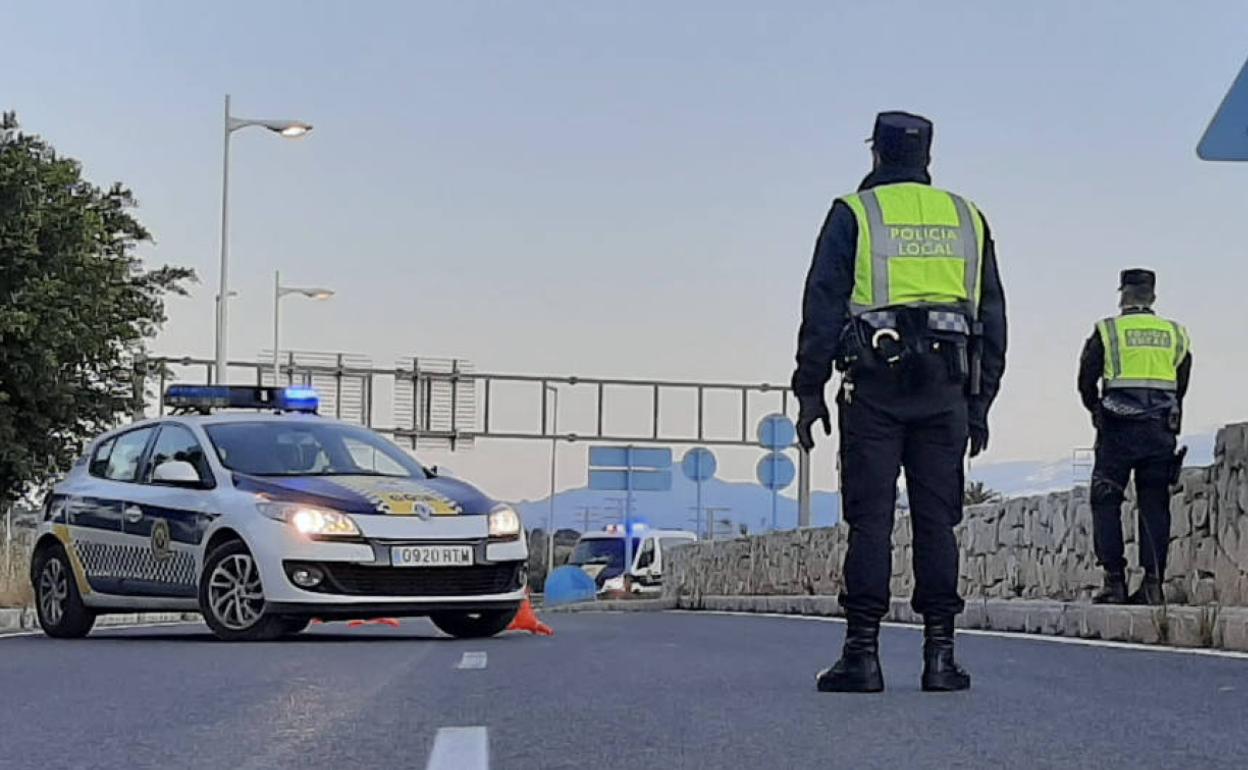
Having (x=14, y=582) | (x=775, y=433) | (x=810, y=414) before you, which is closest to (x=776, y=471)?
(x=775, y=433)

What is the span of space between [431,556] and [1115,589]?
3974 mm

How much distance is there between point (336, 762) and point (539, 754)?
511 mm

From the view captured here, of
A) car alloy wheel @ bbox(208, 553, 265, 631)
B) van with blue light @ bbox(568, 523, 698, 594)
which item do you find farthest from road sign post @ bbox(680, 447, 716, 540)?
car alloy wheel @ bbox(208, 553, 265, 631)

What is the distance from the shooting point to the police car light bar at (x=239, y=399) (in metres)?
13.8

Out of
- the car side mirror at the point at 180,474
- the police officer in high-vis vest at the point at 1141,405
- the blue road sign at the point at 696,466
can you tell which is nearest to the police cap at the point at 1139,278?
the police officer in high-vis vest at the point at 1141,405

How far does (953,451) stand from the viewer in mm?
7461

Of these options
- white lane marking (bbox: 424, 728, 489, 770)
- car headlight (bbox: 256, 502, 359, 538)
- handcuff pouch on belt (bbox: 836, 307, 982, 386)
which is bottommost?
white lane marking (bbox: 424, 728, 489, 770)

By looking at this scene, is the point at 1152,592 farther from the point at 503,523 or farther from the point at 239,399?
the point at 239,399

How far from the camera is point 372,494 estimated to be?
1171cm

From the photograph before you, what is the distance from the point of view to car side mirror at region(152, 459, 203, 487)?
479 inches

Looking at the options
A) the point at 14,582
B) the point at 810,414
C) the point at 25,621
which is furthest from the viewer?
the point at 14,582

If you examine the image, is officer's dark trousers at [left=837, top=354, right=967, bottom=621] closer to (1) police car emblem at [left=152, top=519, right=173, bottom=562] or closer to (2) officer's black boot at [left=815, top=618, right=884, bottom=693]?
(2) officer's black boot at [left=815, top=618, right=884, bottom=693]

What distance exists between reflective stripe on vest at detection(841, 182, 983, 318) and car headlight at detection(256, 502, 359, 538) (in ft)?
15.8

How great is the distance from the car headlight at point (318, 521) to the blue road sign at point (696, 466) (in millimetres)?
32642
